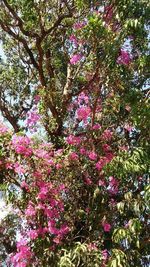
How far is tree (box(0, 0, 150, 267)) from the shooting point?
257 inches

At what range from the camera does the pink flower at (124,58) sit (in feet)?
22.9

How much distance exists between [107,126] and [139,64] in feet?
4.75

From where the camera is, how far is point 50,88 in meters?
8.28

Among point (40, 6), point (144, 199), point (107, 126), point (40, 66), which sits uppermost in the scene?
point (40, 6)

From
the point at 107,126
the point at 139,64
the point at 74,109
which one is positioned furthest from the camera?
the point at 74,109

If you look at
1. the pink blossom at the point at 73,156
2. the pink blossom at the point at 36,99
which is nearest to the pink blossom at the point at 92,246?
the pink blossom at the point at 73,156

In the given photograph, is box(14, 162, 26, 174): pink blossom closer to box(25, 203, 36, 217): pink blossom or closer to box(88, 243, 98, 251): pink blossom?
box(25, 203, 36, 217): pink blossom

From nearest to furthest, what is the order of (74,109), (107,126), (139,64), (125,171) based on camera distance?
(125,171) < (139,64) < (107,126) < (74,109)

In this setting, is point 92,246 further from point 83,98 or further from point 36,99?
point 36,99

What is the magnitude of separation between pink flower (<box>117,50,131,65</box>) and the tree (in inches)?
0.8

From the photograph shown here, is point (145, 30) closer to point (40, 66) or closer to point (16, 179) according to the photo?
point (40, 66)

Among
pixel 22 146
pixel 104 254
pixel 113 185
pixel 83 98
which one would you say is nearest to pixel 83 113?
pixel 83 98

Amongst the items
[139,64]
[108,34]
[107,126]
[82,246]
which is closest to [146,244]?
[82,246]

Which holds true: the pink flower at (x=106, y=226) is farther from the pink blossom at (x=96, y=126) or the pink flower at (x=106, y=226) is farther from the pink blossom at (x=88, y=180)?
the pink blossom at (x=96, y=126)
